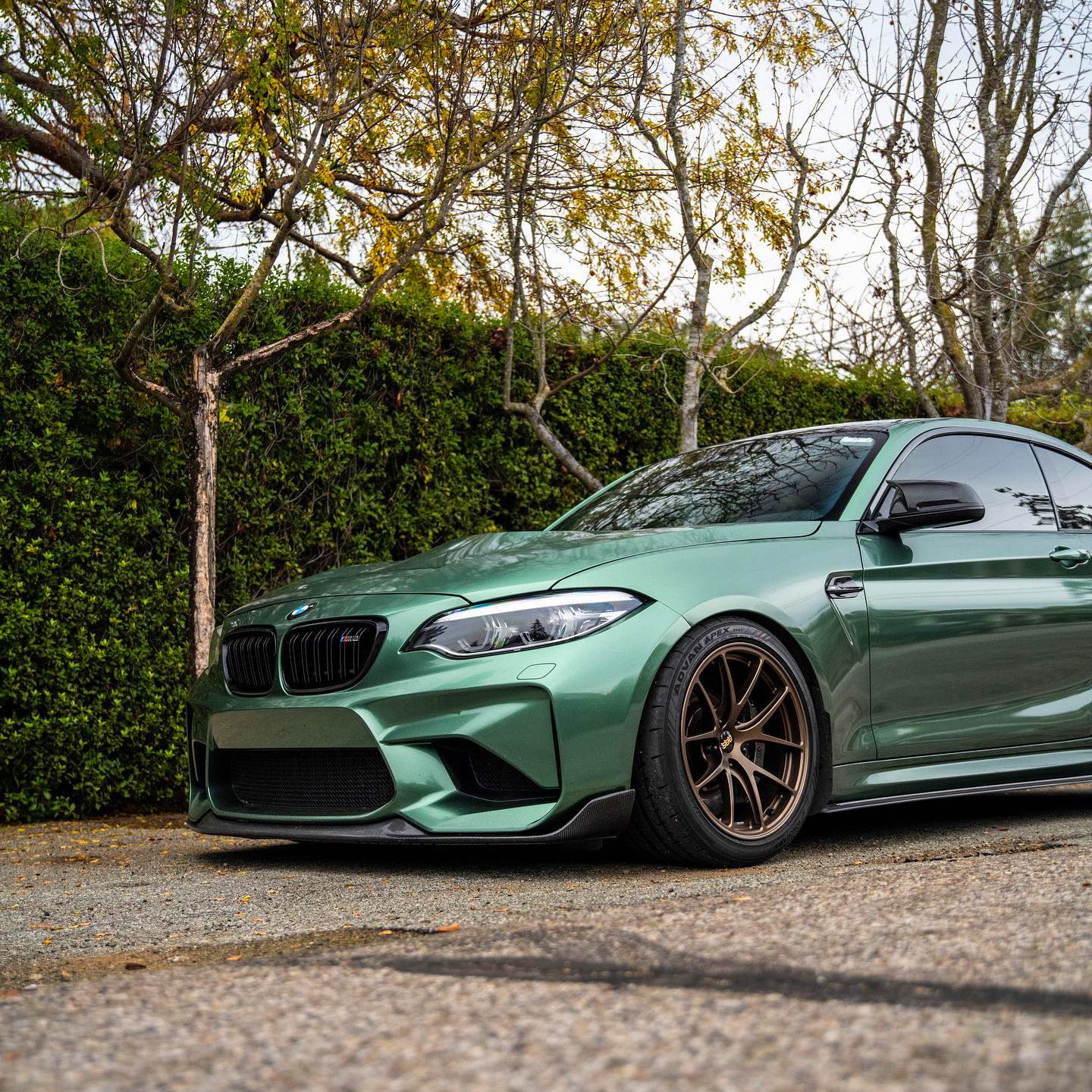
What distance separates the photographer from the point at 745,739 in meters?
4.49

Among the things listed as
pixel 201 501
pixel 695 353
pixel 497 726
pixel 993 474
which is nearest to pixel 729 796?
pixel 497 726

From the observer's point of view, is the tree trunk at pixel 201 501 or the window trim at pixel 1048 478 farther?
the tree trunk at pixel 201 501

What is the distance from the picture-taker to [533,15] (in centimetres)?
778

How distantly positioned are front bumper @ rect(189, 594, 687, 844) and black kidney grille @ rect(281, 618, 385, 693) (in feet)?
0.17

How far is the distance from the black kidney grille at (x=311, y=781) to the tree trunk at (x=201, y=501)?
2.09 m

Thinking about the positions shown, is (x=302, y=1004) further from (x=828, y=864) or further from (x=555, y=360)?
(x=555, y=360)

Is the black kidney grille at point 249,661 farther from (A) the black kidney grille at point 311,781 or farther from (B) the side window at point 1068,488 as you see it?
(B) the side window at point 1068,488

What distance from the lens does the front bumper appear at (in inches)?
162

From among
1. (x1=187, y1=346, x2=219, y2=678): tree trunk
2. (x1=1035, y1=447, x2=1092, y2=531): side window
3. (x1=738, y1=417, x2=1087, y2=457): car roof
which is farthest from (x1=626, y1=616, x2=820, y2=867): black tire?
(x1=187, y1=346, x2=219, y2=678): tree trunk

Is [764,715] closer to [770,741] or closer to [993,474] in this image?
[770,741]

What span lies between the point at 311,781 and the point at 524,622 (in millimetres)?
906

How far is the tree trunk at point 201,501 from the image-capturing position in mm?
6867

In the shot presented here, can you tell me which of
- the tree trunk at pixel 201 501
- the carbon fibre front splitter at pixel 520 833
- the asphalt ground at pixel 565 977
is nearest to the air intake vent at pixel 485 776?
the carbon fibre front splitter at pixel 520 833

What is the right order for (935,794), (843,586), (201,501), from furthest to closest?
(201,501), (935,794), (843,586)
